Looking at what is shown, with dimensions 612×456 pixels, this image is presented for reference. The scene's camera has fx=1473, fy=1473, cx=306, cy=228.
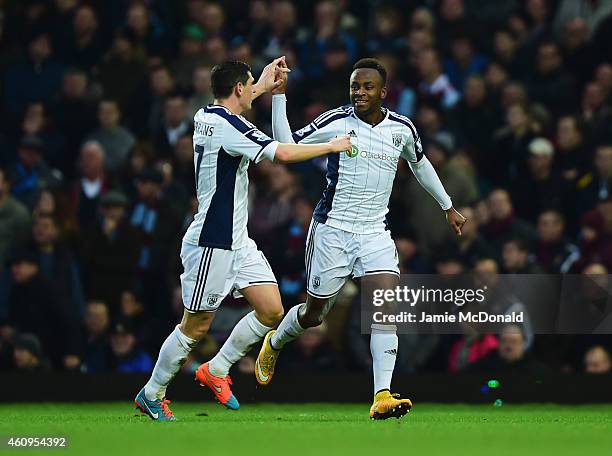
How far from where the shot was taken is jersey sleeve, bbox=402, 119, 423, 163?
1091cm

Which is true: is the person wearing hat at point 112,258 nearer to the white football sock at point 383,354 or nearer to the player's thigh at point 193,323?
the player's thigh at point 193,323

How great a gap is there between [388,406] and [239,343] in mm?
1232

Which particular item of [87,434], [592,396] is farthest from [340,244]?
[592,396]

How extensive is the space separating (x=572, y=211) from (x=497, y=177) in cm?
114

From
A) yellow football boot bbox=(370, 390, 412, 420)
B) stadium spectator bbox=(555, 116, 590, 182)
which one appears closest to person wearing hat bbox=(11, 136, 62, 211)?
stadium spectator bbox=(555, 116, 590, 182)

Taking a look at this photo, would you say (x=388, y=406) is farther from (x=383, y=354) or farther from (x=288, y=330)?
(x=288, y=330)

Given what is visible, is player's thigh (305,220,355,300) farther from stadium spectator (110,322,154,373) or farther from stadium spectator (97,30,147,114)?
stadium spectator (97,30,147,114)

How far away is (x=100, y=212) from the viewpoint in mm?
15164

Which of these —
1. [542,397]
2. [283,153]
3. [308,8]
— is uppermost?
[308,8]

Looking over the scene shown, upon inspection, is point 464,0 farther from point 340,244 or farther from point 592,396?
point 340,244

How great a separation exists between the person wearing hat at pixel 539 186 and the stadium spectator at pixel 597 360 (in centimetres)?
200

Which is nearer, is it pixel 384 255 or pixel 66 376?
pixel 384 255

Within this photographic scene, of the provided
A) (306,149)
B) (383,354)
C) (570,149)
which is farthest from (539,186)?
(306,149)

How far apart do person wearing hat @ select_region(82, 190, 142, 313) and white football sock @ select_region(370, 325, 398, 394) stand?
15.1ft
